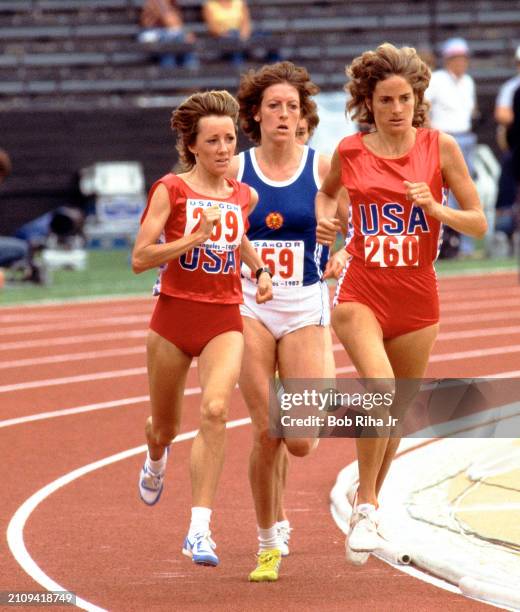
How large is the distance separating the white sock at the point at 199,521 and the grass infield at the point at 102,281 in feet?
36.2

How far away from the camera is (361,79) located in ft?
20.0

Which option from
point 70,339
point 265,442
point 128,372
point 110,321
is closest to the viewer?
point 265,442

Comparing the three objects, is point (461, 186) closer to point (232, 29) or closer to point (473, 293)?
point (473, 293)

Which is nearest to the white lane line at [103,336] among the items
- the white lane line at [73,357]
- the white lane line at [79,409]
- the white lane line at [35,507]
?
the white lane line at [73,357]

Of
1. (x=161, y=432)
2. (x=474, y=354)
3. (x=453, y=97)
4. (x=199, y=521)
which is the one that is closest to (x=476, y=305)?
(x=474, y=354)

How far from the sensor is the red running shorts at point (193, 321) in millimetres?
6086

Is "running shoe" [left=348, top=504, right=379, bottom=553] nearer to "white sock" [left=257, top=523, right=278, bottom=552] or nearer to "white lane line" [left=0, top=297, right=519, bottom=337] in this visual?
"white sock" [left=257, top=523, right=278, bottom=552]

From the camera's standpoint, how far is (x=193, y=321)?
6.11 m

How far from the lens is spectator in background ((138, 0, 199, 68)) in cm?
2459

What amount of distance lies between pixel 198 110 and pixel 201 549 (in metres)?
1.76

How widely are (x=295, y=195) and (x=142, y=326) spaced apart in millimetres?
8457

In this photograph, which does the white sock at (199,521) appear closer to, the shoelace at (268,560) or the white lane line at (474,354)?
the shoelace at (268,560)

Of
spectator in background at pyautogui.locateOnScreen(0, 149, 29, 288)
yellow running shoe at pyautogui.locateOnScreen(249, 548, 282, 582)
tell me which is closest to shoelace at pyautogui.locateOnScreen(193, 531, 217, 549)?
yellow running shoe at pyautogui.locateOnScreen(249, 548, 282, 582)

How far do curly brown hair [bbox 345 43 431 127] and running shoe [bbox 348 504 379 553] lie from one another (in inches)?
61.6
